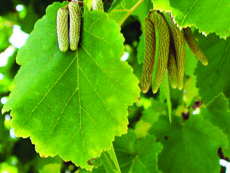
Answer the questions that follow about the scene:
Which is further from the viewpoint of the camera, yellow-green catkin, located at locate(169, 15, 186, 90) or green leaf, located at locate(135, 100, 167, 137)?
green leaf, located at locate(135, 100, 167, 137)

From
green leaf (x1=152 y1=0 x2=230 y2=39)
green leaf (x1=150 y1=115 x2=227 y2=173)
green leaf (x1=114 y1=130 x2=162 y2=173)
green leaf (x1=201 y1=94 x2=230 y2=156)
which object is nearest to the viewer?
green leaf (x1=152 y1=0 x2=230 y2=39)

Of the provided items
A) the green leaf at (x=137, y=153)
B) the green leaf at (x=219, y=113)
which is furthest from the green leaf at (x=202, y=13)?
the green leaf at (x=219, y=113)

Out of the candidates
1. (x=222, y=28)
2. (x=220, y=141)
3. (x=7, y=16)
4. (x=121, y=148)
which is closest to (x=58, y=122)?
(x=222, y=28)

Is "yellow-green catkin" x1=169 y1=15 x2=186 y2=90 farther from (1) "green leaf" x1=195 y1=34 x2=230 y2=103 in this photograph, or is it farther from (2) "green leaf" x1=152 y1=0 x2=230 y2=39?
(1) "green leaf" x1=195 y1=34 x2=230 y2=103

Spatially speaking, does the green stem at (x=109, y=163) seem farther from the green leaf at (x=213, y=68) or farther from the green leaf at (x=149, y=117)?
the green leaf at (x=149, y=117)

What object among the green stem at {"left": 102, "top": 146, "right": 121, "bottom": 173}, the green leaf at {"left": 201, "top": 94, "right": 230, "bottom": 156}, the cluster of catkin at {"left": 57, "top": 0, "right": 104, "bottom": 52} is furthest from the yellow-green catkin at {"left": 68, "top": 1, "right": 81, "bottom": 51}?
the green leaf at {"left": 201, "top": 94, "right": 230, "bottom": 156}

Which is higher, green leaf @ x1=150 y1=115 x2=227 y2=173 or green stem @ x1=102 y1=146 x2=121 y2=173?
green stem @ x1=102 y1=146 x2=121 y2=173
